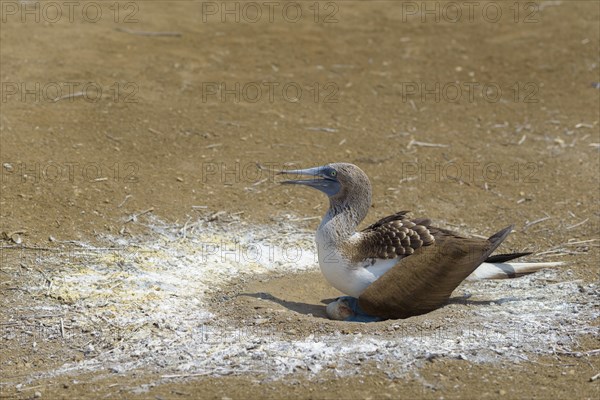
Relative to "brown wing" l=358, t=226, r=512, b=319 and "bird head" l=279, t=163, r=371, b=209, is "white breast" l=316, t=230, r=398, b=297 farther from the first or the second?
"bird head" l=279, t=163, r=371, b=209

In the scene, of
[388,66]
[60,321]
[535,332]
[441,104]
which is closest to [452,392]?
[535,332]

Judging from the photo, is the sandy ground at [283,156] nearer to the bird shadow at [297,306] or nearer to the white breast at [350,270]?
the bird shadow at [297,306]

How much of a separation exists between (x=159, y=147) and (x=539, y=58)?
7.50m

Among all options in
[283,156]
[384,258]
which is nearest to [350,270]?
[384,258]

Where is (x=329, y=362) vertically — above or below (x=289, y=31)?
below

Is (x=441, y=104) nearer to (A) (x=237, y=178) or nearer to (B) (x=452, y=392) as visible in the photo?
(A) (x=237, y=178)

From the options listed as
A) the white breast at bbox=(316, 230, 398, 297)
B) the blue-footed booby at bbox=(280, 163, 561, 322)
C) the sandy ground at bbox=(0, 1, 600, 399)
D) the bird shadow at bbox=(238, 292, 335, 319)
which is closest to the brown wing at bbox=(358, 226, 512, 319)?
the blue-footed booby at bbox=(280, 163, 561, 322)

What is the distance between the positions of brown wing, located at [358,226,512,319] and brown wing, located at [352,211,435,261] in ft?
0.26

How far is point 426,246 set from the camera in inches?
357

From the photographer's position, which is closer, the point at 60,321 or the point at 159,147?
the point at 60,321

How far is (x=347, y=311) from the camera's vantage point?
9.16 meters

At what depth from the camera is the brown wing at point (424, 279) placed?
348 inches

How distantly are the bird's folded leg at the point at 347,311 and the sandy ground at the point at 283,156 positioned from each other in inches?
8.5

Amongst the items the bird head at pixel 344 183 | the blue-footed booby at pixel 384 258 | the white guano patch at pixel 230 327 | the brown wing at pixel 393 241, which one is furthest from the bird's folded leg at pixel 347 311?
the bird head at pixel 344 183
